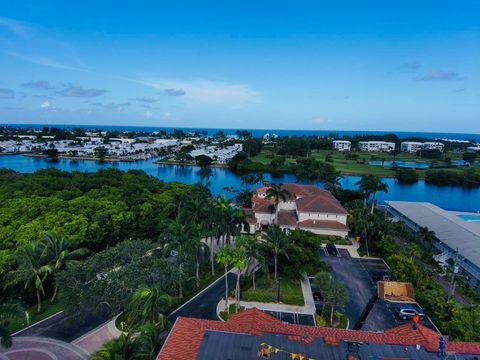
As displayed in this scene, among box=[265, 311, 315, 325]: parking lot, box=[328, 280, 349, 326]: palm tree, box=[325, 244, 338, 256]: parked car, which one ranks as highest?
box=[328, 280, 349, 326]: palm tree

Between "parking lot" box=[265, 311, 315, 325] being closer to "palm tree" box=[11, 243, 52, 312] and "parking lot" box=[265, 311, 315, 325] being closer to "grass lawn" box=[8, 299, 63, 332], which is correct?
"grass lawn" box=[8, 299, 63, 332]

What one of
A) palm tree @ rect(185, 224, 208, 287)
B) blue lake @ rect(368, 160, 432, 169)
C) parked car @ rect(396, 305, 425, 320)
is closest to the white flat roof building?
parked car @ rect(396, 305, 425, 320)

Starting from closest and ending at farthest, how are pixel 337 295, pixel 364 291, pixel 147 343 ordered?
pixel 147 343 → pixel 337 295 → pixel 364 291

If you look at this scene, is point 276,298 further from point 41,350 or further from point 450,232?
point 450,232

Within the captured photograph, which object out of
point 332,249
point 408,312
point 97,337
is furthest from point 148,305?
point 332,249

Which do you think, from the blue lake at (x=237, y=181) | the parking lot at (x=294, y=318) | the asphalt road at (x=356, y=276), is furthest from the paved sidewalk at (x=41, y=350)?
the blue lake at (x=237, y=181)
